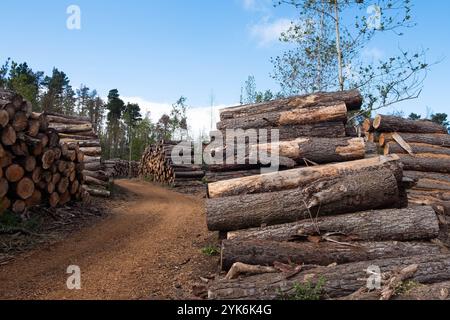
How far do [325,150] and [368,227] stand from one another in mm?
2513

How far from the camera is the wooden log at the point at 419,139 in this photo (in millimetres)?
13477

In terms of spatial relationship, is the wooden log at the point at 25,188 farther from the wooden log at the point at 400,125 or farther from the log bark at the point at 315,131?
the wooden log at the point at 400,125

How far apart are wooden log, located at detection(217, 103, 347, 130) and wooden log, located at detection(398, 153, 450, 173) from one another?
5276mm

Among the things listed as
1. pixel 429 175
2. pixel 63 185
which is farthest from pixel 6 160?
pixel 429 175

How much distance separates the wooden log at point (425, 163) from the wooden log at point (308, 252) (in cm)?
788

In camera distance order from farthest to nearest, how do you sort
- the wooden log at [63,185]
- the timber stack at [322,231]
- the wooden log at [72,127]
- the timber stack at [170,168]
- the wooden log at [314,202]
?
the timber stack at [170,168]
the wooden log at [72,127]
the wooden log at [63,185]
the wooden log at [314,202]
the timber stack at [322,231]

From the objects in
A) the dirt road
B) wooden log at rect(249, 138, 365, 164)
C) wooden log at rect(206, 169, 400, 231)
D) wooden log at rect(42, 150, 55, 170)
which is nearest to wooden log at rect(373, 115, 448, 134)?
wooden log at rect(249, 138, 365, 164)

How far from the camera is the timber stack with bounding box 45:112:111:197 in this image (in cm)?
1460

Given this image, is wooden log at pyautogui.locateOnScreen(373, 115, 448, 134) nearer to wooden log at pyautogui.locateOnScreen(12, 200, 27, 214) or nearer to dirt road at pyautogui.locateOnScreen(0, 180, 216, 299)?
dirt road at pyautogui.locateOnScreen(0, 180, 216, 299)

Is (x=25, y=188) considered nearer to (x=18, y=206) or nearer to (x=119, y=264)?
(x=18, y=206)

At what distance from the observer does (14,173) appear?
8383 mm

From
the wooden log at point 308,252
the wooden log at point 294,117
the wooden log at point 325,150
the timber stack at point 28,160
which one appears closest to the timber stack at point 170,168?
the timber stack at point 28,160
